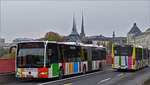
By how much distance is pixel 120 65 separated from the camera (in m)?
36.1

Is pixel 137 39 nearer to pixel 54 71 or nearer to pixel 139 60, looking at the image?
pixel 139 60

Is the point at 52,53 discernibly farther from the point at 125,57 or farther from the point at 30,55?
the point at 125,57

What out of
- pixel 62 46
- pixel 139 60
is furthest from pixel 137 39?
pixel 62 46

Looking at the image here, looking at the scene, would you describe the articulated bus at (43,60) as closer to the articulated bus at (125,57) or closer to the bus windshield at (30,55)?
the bus windshield at (30,55)

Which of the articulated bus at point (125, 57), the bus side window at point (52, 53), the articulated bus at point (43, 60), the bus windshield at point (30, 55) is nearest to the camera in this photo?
the articulated bus at point (43, 60)

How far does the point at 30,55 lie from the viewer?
23188 mm

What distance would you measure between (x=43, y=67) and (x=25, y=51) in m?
1.79

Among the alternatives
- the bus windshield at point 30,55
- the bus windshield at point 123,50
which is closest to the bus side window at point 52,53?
the bus windshield at point 30,55

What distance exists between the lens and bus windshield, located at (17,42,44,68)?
75.3ft

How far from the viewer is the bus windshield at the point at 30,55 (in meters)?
22.9

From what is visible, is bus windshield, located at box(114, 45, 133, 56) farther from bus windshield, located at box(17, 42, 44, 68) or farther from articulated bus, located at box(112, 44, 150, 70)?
bus windshield, located at box(17, 42, 44, 68)

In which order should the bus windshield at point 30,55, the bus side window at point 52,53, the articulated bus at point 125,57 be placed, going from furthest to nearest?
the articulated bus at point 125,57
the bus side window at point 52,53
the bus windshield at point 30,55

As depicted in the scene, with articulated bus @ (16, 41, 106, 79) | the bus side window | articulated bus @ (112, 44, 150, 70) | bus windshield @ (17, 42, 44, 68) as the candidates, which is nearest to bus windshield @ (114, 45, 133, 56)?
articulated bus @ (112, 44, 150, 70)

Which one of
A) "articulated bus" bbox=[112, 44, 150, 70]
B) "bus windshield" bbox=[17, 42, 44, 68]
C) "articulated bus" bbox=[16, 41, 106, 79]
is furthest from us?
"articulated bus" bbox=[112, 44, 150, 70]
